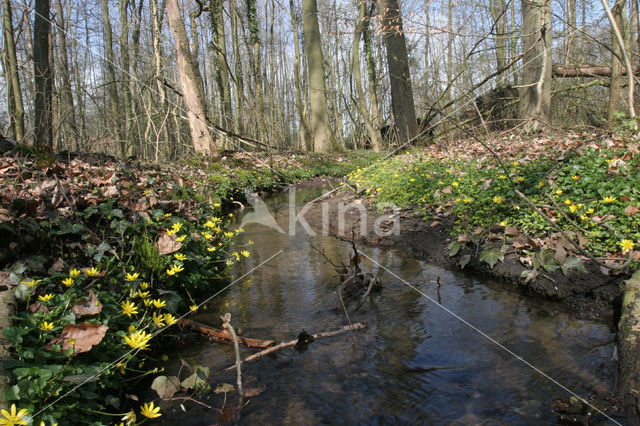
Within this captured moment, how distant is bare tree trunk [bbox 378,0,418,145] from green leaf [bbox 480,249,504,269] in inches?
228

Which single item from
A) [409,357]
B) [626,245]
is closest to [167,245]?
[409,357]

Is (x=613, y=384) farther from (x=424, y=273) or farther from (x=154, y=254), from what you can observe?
(x=154, y=254)

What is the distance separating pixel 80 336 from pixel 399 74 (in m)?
8.38

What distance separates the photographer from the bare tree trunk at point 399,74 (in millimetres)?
8516

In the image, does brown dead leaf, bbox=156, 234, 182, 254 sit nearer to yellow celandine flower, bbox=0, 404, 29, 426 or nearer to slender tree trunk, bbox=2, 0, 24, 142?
yellow celandine flower, bbox=0, 404, 29, 426

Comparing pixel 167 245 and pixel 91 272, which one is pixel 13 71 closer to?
pixel 167 245

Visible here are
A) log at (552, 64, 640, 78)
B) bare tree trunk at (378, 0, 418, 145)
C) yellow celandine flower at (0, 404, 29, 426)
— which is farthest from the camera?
log at (552, 64, 640, 78)

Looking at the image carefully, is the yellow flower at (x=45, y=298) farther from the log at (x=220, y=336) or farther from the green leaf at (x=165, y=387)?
the log at (x=220, y=336)

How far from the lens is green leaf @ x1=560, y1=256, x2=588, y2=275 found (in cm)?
270

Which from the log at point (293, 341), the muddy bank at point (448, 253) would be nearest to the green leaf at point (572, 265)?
the muddy bank at point (448, 253)

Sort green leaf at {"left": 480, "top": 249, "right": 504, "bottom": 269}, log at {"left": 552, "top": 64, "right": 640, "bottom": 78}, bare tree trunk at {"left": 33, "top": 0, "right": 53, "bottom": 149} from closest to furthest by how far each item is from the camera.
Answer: green leaf at {"left": 480, "top": 249, "right": 504, "bottom": 269}
bare tree trunk at {"left": 33, "top": 0, "right": 53, "bottom": 149}
log at {"left": 552, "top": 64, "right": 640, "bottom": 78}

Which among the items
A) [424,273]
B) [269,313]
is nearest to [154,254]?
[269,313]

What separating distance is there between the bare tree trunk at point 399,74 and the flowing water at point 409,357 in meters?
6.30

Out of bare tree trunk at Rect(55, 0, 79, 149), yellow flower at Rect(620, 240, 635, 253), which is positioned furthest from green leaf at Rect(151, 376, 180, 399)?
bare tree trunk at Rect(55, 0, 79, 149)
